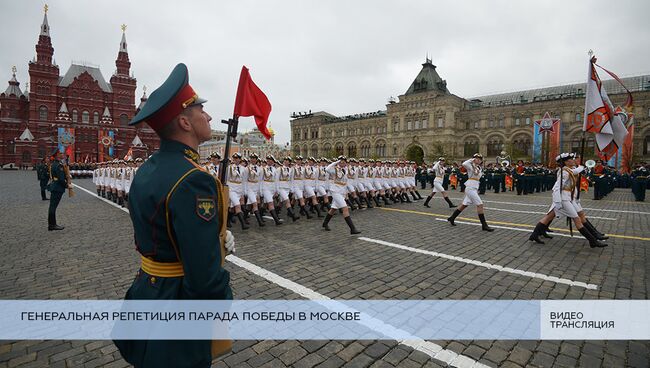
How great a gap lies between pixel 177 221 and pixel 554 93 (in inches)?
2965

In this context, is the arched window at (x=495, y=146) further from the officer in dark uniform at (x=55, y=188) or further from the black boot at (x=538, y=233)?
the officer in dark uniform at (x=55, y=188)

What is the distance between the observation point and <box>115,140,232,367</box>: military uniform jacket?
1.45 meters

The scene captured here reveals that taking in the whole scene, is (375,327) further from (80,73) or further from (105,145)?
(80,73)

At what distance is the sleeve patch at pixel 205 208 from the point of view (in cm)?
148

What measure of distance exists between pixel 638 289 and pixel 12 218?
50.0ft

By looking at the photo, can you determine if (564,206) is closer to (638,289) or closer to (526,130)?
(638,289)

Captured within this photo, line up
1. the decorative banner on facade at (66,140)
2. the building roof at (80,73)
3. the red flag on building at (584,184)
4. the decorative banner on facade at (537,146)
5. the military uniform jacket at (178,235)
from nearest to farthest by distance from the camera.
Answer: the military uniform jacket at (178,235) → the red flag on building at (584,184) → the decorative banner on facade at (537,146) → the decorative banner on facade at (66,140) → the building roof at (80,73)

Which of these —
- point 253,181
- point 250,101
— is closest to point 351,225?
point 253,181

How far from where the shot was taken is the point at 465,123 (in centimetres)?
6203

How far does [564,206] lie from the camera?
268 inches

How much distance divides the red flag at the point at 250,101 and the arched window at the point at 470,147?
6379 cm

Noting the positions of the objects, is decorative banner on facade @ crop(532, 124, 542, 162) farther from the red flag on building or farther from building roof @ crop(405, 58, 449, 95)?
the red flag on building

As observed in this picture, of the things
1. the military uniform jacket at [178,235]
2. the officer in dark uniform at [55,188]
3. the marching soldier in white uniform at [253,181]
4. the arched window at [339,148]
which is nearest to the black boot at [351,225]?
the marching soldier in white uniform at [253,181]

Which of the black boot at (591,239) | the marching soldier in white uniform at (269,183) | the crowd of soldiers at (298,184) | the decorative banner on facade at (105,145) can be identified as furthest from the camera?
the decorative banner on facade at (105,145)
